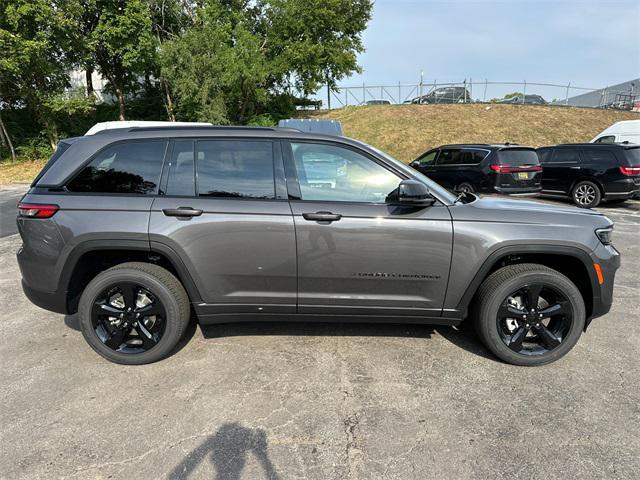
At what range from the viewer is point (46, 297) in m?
3.02

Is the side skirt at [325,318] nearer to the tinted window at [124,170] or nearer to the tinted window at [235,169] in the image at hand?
the tinted window at [235,169]

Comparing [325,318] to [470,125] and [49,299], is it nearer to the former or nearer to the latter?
[49,299]

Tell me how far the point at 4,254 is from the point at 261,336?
5.19 m

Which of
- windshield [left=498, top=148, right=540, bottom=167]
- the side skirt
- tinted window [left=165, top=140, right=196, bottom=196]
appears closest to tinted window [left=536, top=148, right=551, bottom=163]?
windshield [left=498, top=148, right=540, bottom=167]

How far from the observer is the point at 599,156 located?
9922 millimetres

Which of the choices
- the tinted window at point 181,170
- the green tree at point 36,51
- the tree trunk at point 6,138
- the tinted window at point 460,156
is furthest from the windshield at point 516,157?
the tree trunk at point 6,138

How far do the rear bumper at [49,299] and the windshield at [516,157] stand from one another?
8982 millimetres

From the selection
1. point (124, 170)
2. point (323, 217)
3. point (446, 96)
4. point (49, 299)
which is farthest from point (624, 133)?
point (446, 96)

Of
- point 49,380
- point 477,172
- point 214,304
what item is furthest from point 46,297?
point 477,172

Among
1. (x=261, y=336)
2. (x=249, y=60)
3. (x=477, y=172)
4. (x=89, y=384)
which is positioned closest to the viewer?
(x=89, y=384)

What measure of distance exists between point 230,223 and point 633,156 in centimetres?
1083

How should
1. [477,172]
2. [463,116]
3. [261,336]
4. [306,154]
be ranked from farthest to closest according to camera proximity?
[463,116], [477,172], [261,336], [306,154]

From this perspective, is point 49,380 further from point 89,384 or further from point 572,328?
point 572,328

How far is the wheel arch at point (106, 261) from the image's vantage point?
115 inches
